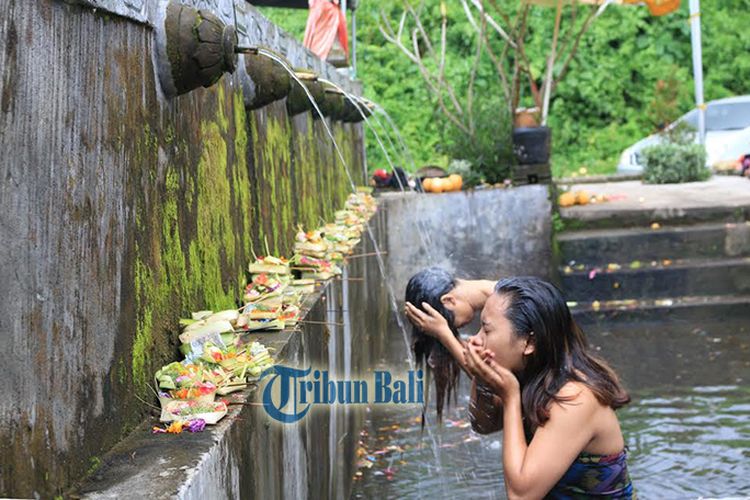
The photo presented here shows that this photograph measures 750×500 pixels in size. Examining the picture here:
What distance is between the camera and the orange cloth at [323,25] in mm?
12656

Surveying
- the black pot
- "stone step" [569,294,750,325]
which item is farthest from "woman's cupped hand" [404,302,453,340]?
the black pot

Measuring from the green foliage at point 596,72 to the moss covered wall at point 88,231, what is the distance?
56.1ft

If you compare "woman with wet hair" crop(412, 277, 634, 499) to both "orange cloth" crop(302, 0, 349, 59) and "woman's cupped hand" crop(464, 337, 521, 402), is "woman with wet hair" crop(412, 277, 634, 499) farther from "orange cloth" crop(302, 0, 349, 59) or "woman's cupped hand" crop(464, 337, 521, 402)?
"orange cloth" crop(302, 0, 349, 59)

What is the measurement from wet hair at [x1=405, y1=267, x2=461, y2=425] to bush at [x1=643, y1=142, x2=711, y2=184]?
10326 millimetres

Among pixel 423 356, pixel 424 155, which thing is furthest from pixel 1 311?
pixel 424 155

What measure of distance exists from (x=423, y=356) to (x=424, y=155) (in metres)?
16.5

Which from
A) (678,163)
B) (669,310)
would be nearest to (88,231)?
(669,310)

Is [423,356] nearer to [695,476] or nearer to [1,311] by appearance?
[695,476]

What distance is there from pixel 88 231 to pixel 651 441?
168 inches

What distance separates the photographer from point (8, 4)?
2.07 metres

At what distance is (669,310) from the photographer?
9602mm

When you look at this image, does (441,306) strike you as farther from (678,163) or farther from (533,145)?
(678,163)

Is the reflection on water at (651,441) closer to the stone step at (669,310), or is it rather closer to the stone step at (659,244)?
the stone step at (669,310)


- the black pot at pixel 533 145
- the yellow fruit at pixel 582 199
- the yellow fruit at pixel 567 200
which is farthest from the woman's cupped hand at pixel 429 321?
the black pot at pixel 533 145
